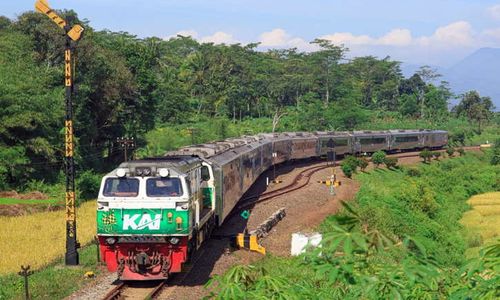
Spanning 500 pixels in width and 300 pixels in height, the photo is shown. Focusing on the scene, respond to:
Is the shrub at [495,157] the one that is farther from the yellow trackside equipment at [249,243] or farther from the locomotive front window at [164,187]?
the locomotive front window at [164,187]

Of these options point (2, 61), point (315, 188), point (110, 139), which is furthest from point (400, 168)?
point (2, 61)

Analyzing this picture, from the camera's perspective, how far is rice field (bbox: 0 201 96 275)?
20562mm

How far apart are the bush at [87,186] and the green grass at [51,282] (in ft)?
58.9

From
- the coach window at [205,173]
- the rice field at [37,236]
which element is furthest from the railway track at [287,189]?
the coach window at [205,173]

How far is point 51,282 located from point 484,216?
35647mm

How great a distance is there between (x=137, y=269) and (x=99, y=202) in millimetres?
2098

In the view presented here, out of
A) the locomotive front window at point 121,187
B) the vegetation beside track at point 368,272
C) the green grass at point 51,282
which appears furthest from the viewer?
the green grass at point 51,282

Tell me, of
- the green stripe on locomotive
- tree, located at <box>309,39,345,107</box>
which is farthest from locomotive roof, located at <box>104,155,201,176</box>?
tree, located at <box>309,39,345,107</box>

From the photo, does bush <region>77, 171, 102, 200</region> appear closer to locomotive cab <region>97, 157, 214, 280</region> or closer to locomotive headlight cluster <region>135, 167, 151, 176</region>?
locomotive cab <region>97, 157, 214, 280</region>

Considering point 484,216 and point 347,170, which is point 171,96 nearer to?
point 347,170

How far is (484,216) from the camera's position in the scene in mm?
43062

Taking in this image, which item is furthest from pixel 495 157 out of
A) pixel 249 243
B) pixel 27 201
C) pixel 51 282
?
pixel 51 282

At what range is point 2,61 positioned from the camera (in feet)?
124

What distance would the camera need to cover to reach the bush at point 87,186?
36688 mm
